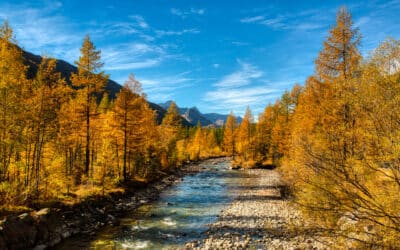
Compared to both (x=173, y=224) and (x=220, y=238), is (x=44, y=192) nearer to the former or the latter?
(x=173, y=224)

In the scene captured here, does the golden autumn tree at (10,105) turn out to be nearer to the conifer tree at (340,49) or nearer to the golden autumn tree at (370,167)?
the golden autumn tree at (370,167)

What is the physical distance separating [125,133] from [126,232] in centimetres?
1521

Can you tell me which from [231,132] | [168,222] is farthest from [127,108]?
[231,132]

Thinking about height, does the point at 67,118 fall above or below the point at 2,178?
above

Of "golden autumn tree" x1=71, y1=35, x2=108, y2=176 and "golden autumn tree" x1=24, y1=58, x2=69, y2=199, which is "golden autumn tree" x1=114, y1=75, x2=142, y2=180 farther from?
"golden autumn tree" x1=24, y1=58, x2=69, y2=199

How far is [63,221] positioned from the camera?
1677 cm

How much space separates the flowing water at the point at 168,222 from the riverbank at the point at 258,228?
Result: 112cm

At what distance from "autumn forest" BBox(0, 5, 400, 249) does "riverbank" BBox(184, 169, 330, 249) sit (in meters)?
1.65

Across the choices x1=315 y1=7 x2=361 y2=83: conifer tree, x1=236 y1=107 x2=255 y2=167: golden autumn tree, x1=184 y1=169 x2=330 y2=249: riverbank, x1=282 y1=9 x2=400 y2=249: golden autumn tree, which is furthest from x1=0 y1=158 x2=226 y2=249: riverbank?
x1=236 y1=107 x2=255 y2=167: golden autumn tree

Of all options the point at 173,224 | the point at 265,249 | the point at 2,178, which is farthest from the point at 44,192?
the point at 265,249

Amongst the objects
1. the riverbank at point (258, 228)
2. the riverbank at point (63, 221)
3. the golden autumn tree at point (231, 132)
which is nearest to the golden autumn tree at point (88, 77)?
the riverbank at point (63, 221)

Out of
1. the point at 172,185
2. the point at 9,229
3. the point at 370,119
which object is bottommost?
the point at 172,185

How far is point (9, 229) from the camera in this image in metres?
12.4

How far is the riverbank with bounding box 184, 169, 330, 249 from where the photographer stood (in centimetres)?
1407
